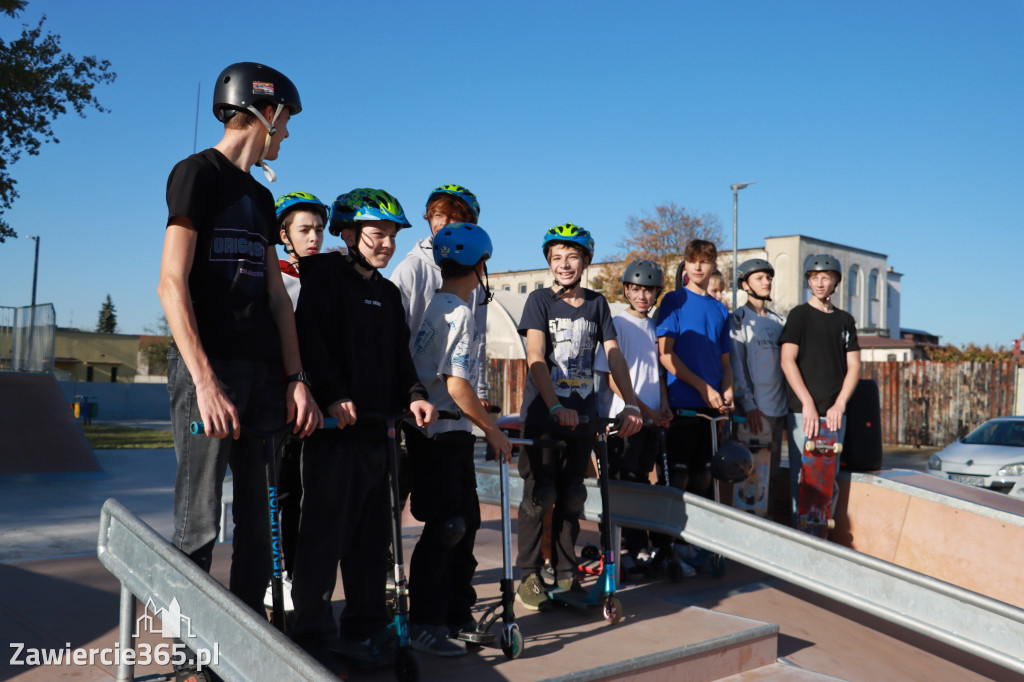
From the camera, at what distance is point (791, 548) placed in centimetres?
390

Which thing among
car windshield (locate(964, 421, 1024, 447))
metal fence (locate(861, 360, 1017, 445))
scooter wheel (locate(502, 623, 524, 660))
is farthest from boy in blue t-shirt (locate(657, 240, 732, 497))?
metal fence (locate(861, 360, 1017, 445))

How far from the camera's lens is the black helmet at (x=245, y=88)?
2.92 metres

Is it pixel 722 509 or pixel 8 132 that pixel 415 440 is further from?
pixel 8 132

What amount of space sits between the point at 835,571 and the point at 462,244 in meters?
2.32

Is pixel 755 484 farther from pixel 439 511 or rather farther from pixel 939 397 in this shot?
pixel 939 397

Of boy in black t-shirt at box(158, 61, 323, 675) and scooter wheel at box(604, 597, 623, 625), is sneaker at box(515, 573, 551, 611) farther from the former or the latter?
boy in black t-shirt at box(158, 61, 323, 675)

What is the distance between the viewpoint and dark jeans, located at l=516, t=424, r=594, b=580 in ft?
14.8

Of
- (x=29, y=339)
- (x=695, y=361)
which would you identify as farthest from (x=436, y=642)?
(x=29, y=339)

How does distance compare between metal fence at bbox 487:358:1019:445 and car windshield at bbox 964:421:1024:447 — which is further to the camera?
metal fence at bbox 487:358:1019:445

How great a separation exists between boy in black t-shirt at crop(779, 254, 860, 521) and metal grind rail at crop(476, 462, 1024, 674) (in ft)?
5.99

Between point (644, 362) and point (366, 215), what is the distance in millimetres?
2681

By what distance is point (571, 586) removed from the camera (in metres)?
4.50

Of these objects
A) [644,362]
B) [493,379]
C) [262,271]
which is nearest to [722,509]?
[644,362]

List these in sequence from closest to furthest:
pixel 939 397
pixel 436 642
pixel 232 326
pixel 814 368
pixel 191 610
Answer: pixel 191 610
pixel 232 326
pixel 436 642
pixel 814 368
pixel 939 397
